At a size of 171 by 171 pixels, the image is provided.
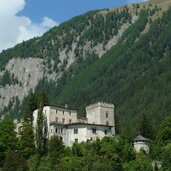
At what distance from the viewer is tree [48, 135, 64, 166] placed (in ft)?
350

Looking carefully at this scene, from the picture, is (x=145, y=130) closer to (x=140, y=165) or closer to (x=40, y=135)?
(x=140, y=165)

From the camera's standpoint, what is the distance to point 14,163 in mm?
104000

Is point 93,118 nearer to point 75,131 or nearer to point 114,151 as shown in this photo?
point 75,131

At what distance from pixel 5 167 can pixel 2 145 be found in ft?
46.6

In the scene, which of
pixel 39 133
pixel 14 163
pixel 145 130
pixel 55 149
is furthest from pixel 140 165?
pixel 145 130

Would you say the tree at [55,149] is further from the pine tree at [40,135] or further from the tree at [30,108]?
the tree at [30,108]

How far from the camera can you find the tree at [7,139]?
118m

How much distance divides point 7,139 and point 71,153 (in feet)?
53.9

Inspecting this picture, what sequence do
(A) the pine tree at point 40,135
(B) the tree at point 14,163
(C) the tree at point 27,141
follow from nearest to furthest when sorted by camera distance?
(B) the tree at point 14,163, (A) the pine tree at point 40,135, (C) the tree at point 27,141

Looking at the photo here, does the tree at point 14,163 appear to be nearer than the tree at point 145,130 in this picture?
Yes

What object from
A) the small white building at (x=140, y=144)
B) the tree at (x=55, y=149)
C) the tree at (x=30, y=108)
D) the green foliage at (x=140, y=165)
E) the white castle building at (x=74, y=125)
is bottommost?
the green foliage at (x=140, y=165)

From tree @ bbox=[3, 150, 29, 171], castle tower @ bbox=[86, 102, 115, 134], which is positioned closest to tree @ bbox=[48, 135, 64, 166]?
tree @ bbox=[3, 150, 29, 171]

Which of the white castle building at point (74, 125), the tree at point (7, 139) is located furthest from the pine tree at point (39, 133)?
the tree at point (7, 139)

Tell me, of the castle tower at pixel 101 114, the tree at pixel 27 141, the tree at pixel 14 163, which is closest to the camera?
the tree at pixel 14 163
